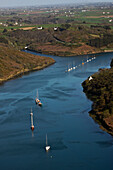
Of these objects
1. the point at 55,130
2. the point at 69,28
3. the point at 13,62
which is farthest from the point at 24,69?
the point at 69,28

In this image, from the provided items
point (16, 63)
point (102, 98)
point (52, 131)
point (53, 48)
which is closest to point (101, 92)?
point (102, 98)

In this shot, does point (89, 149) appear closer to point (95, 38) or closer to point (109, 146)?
point (109, 146)

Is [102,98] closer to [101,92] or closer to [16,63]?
[101,92]

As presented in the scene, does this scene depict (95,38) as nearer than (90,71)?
No

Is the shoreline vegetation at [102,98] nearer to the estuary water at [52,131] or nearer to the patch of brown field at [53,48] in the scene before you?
the estuary water at [52,131]

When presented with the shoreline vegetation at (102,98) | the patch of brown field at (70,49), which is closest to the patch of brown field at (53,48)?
the patch of brown field at (70,49)

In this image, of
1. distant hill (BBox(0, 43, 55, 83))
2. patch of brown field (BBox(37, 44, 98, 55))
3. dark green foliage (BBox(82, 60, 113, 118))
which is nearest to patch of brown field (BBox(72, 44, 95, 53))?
patch of brown field (BBox(37, 44, 98, 55))
